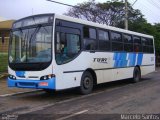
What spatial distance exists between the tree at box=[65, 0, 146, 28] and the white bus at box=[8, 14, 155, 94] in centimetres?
3163

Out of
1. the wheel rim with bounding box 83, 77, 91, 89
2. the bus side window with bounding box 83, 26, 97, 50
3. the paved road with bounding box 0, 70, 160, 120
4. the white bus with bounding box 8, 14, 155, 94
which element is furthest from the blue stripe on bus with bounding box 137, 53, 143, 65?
the wheel rim with bounding box 83, 77, 91, 89

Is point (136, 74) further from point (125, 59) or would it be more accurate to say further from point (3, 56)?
point (3, 56)

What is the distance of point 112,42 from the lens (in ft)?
52.7

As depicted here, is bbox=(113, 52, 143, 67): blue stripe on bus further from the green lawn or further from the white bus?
the green lawn

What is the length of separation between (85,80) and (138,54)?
6.48 meters

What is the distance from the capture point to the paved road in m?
9.46

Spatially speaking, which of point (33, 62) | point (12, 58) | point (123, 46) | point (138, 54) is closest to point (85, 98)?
point (33, 62)

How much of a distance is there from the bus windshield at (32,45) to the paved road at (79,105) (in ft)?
5.00

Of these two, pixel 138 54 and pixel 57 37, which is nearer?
pixel 57 37

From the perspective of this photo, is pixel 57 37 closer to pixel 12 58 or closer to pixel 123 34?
pixel 12 58

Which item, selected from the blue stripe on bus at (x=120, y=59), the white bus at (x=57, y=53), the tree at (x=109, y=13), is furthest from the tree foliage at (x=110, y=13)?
the white bus at (x=57, y=53)

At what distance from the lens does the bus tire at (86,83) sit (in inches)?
529

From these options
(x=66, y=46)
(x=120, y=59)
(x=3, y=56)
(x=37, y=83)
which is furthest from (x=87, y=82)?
(x=3, y=56)

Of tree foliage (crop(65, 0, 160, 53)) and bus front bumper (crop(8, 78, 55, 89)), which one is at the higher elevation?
tree foliage (crop(65, 0, 160, 53))
